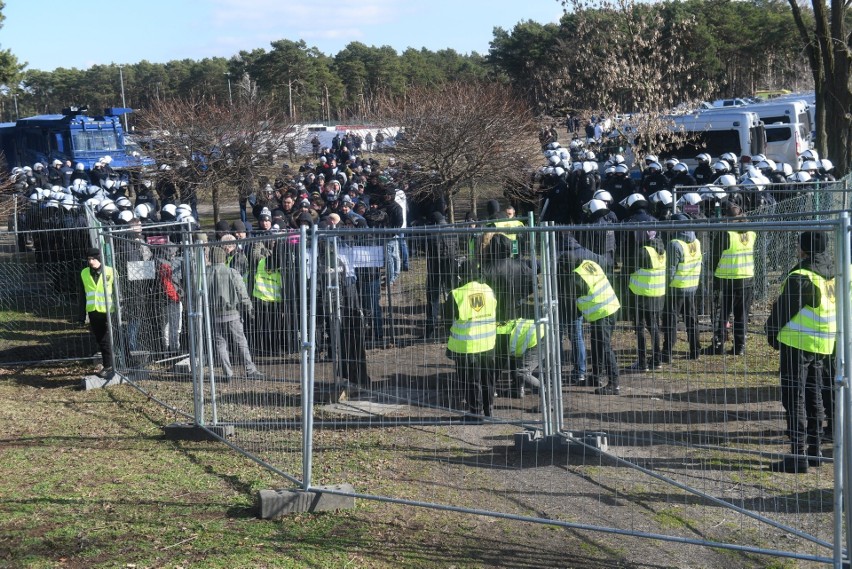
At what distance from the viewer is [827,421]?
24.7 feet

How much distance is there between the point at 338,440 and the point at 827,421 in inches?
158

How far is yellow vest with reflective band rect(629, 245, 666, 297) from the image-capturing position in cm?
656

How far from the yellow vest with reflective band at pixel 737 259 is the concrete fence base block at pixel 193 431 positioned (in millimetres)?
4356

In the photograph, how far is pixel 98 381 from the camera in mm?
10656

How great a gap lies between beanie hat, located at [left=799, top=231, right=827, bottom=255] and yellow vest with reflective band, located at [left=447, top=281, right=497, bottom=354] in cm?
227

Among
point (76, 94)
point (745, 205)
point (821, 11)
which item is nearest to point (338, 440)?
point (745, 205)

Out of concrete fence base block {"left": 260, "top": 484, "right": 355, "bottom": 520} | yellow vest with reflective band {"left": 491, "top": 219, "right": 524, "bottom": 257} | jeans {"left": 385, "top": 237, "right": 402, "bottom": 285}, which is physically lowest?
concrete fence base block {"left": 260, "top": 484, "right": 355, "bottom": 520}

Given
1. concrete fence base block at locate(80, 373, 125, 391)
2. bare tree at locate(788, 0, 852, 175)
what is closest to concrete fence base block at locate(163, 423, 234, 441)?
concrete fence base block at locate(80, 373, 125, 391)

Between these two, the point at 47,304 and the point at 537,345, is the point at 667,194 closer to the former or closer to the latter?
the point at 537,345

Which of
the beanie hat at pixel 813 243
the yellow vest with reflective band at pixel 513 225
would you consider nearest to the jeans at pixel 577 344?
the yellow vest with reflective band at pixel 513 225

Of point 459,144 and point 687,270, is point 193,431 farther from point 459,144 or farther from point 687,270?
point 459,144

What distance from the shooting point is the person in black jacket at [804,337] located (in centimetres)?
620

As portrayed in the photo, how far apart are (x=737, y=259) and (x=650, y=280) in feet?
8.24

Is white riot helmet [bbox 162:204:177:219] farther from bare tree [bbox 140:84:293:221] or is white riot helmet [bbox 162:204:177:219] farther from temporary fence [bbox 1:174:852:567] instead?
temporary fence [bbox 1:174:852:567]
